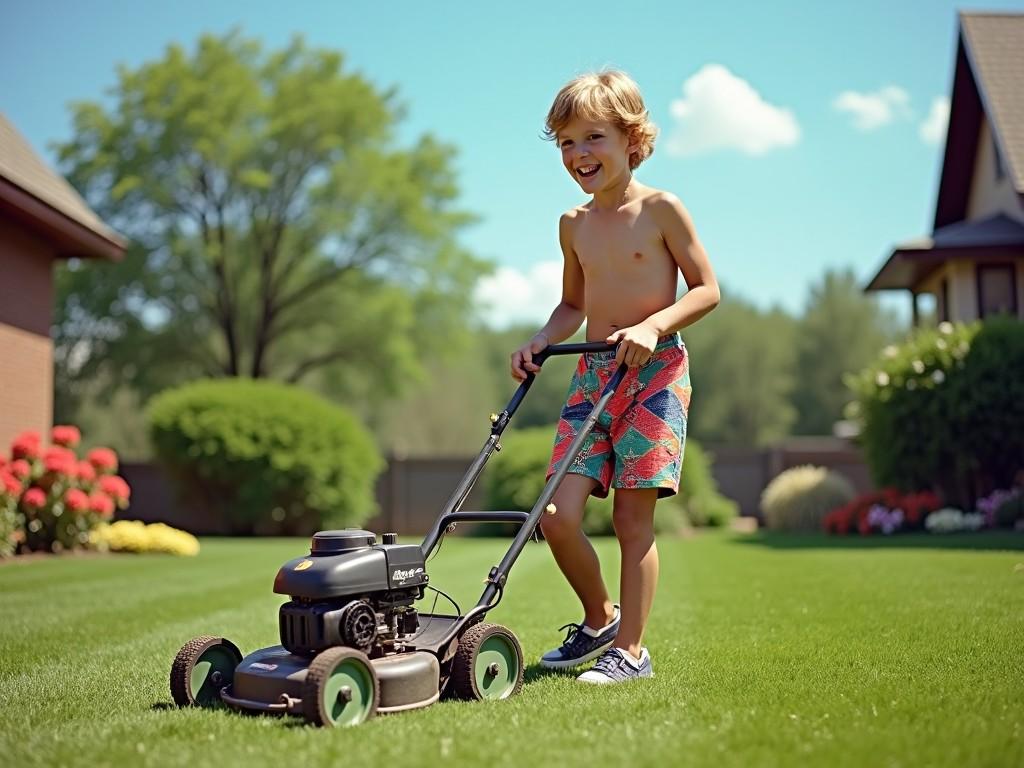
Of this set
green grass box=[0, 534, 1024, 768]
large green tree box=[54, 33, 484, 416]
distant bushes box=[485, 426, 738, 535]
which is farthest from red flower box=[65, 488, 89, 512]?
large green tree box=[54, 33, 484, 416]

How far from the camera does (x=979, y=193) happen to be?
19406 mm

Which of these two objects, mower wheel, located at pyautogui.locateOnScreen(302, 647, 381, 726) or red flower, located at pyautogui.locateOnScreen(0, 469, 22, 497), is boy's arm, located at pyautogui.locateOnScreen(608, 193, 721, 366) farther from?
red flower, located at pyautogui.locateOnScreen(0, 469, 22, 497)

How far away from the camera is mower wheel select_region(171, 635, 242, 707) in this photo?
3.53 m

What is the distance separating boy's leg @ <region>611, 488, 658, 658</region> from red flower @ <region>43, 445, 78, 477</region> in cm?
913

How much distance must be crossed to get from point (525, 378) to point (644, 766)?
6.41 feet

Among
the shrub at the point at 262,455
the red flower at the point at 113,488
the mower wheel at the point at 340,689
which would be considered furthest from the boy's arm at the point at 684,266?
the shrub at the point at 262,455

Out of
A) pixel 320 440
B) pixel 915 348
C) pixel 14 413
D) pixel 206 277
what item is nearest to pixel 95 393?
pixel 206 277

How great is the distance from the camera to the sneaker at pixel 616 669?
383 cm

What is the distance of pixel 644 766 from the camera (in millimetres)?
2637

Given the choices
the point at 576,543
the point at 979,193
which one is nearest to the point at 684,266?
the point at 576,543

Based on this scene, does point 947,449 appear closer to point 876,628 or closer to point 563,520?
point 876,628

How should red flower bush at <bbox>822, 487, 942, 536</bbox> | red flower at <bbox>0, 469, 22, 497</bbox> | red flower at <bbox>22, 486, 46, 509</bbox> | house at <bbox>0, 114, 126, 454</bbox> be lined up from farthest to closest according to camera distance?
red flower bush at <bbox>822, 487, 942, 536</bbox> → house at <bbox>0, 114, 126, 454</bbox> → red flower at <bbox>22, 486, 46, 509</bbox> → red flower at <bbox>0, 469, 22, 497</bbox>

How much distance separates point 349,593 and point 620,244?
67.9 inches

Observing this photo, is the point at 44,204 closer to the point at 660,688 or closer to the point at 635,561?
the point at 635,561
